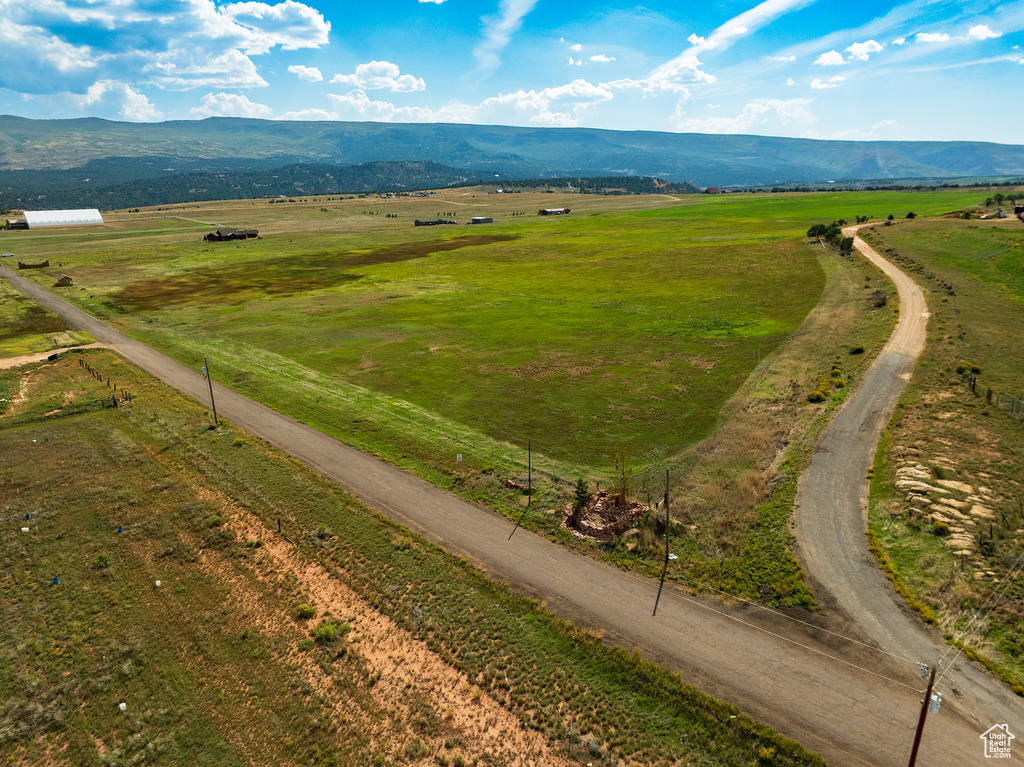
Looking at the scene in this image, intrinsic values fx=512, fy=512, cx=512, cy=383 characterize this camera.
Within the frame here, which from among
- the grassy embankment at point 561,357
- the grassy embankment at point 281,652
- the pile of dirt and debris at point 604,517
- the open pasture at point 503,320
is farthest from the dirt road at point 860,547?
the open pasture at point 503,320

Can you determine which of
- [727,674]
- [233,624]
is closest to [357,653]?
[233,624]

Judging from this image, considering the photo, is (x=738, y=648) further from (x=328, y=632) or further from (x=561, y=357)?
(x=561, y=357)

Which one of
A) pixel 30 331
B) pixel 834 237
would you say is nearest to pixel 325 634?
pixel 30 331

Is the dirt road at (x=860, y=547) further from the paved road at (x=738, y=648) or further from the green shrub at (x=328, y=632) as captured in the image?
the green shrub at (x=328, y=632)

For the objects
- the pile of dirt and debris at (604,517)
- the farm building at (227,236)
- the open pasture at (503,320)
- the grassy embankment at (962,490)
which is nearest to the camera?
the grassy embankment at (962,490)

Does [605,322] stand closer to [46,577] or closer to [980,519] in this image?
[980,519]
